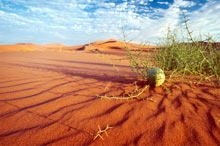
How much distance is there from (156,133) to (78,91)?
134cm

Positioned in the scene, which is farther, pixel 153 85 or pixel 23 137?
pixel 153 85

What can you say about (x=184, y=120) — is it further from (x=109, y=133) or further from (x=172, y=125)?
(x=109, y=133)

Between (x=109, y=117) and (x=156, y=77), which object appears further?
(x=156, y=77)

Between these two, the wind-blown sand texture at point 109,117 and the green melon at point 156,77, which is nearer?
the wind-blown sand texture at point 109,117

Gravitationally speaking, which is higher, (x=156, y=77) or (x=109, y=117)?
(x=156, y=77)

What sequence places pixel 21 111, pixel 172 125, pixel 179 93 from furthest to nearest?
pixel 179 93
pixel 21 111
pixel 172 125

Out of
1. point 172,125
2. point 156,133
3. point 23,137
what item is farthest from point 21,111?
point 172,125

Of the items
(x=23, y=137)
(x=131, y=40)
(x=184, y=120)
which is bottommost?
(x=23, y=137)

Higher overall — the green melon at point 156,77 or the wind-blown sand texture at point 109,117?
the green melon at point 156,77

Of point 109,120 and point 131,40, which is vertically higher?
point 131,40

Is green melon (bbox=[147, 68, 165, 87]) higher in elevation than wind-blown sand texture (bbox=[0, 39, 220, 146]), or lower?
higher

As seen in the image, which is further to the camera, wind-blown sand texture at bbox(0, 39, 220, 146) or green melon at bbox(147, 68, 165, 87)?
green melon at bbox(147, 68, 165, 87)

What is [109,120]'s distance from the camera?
138 cm

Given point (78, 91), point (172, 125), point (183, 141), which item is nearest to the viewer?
point (183, 141)
